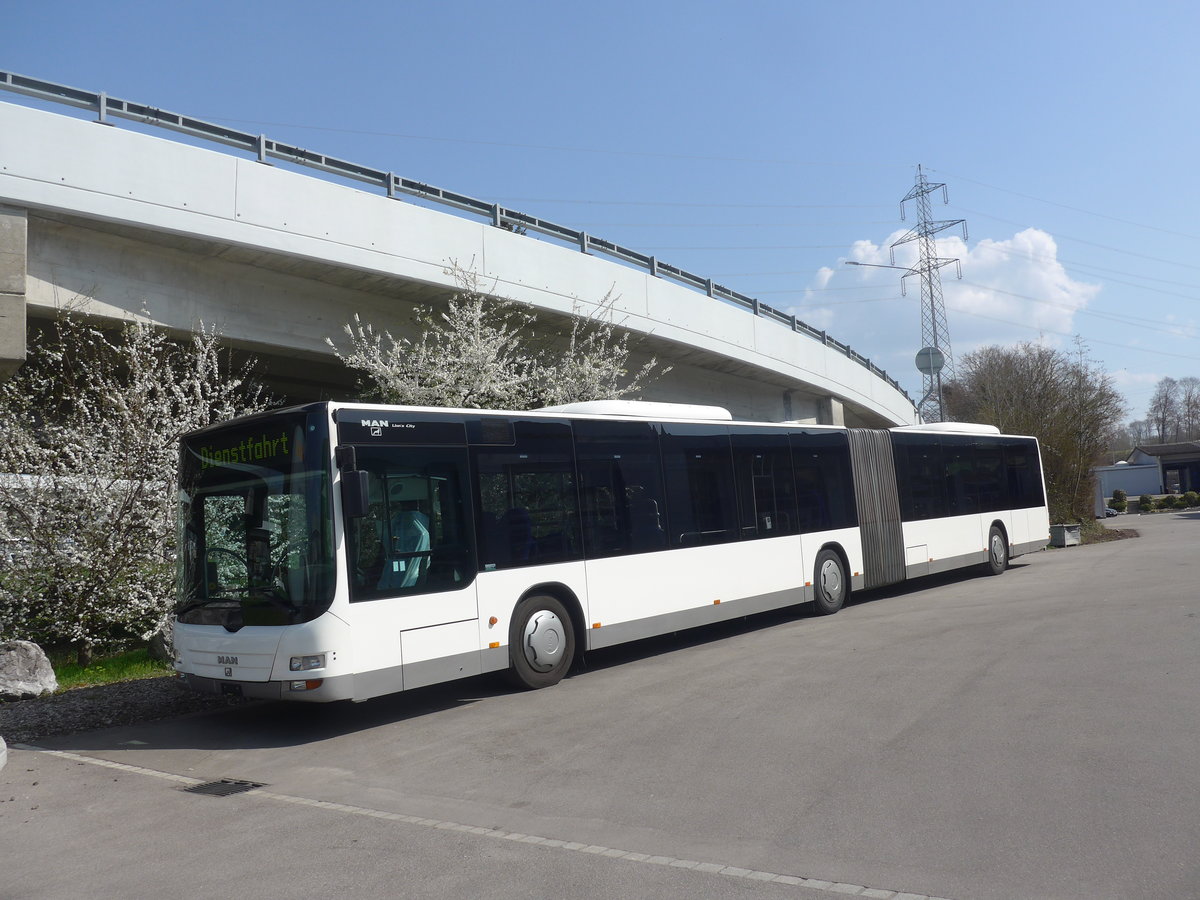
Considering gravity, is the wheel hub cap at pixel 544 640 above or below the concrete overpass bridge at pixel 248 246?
below

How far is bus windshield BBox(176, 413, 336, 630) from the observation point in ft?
26.3

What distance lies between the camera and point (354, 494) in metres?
7.92

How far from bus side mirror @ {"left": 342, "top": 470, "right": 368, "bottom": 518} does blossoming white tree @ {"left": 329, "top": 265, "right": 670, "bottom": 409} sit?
7.25 m

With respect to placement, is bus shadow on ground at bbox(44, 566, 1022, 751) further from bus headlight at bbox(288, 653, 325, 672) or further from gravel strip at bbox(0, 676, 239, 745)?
bus headlight at bbox(288, 653, 325, 672)

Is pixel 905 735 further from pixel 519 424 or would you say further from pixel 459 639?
pixel 519 424

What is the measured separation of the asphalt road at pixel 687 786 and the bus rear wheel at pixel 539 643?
1.00ft

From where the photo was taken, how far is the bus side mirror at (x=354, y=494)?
7.90 meters

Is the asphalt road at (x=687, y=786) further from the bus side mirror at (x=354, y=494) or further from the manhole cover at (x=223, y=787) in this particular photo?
the bus side mirror at (x=354, y=494)

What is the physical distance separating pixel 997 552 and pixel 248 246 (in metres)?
15.0

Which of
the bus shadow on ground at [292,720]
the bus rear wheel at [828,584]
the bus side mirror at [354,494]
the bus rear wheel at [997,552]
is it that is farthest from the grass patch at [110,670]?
the bus rear wheel at [997,552]

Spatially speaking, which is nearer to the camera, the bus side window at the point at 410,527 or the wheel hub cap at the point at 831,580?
the bus side window at the point at 410,527

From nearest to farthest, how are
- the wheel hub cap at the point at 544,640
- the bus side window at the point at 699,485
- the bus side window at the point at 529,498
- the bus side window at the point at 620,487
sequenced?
1. the bus side window at the point at 529,498
2. the wheel hub cap at the point at 544,640
3. the bus side window at the point at 620,487
4. the bus side window at the point at 699,485

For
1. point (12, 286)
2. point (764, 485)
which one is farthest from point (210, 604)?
point (764, 485)

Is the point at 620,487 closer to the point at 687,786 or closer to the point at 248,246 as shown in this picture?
the point at 687,786
